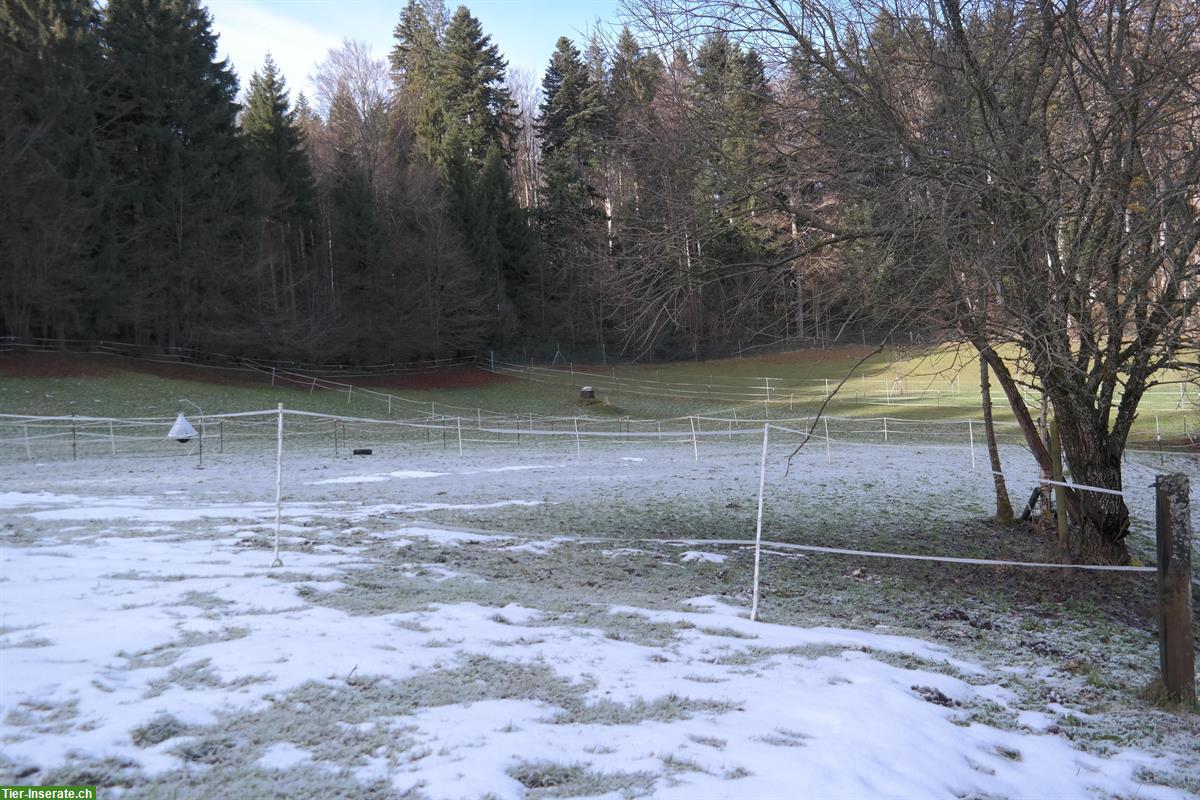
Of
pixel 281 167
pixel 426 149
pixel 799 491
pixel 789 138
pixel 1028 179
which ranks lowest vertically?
pixel 799 491

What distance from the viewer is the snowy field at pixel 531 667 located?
10.0 ft

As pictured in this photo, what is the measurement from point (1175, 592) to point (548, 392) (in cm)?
3728

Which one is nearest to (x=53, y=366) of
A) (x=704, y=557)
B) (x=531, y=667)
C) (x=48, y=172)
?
(x=48, y=172)

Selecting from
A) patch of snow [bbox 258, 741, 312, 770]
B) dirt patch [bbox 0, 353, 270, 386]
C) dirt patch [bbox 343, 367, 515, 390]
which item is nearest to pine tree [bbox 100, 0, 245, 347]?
dirt patch [bbox 0, 353, 270, 386]

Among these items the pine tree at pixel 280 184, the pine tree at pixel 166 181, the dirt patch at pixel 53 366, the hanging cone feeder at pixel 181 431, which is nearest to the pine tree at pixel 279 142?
the pine tree at pixel 280 184

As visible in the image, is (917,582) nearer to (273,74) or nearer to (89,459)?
(89,459)

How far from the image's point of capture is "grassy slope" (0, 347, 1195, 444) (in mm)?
27469

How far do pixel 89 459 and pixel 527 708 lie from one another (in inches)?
660

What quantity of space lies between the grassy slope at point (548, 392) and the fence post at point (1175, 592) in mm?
14614

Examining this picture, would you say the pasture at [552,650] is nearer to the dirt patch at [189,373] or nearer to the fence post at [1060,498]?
the fence post at [1060,498]

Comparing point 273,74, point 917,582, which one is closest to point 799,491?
point 917,582

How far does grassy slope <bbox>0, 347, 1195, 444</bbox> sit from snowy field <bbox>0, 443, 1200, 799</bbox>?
1350cm

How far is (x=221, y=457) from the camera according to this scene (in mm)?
17344

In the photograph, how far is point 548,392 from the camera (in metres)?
41.4
